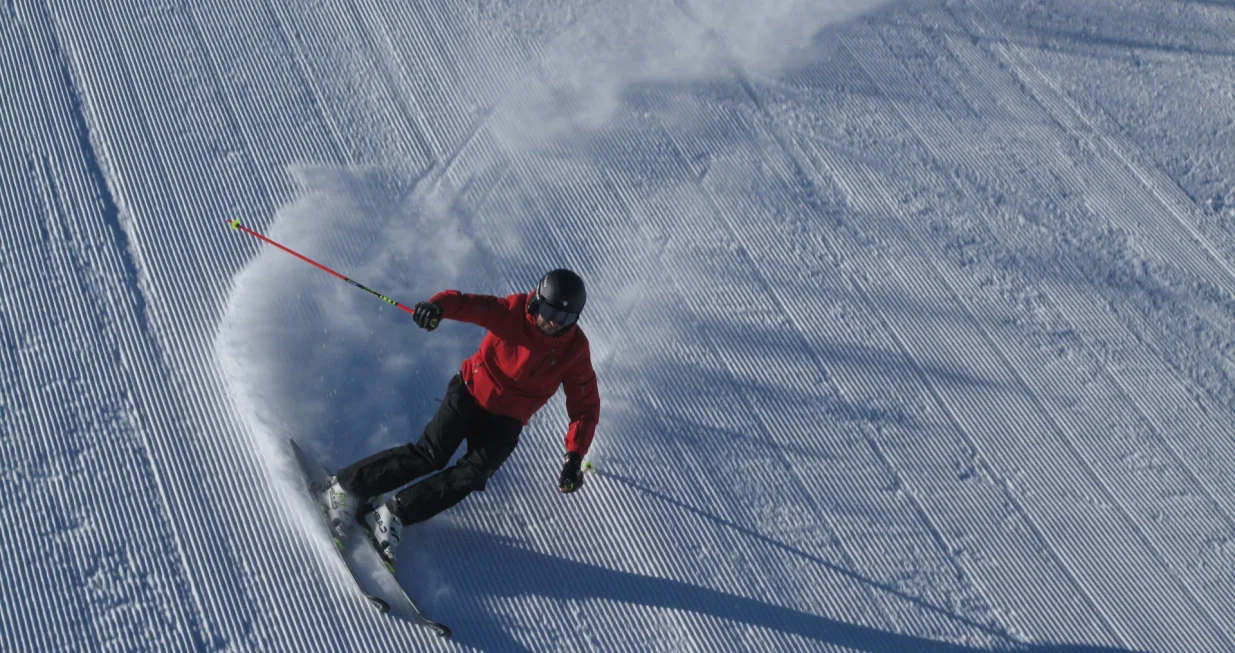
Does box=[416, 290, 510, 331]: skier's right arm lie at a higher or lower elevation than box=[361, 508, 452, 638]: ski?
higher

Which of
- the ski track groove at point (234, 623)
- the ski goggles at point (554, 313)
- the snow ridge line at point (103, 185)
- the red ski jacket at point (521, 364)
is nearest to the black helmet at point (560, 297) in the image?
the ski goggles at point (554, 313)

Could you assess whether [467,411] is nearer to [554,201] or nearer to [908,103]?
[554,201]

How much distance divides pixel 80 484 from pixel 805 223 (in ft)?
11.1

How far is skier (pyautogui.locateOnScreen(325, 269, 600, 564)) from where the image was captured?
319 centimetres

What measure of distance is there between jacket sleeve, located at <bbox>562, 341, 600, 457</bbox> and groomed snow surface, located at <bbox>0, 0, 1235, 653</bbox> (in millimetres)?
454

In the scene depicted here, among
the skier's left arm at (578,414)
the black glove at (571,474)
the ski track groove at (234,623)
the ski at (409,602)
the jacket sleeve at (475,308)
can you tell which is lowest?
the ski track groove at (234,623)

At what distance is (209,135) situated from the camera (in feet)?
14.8

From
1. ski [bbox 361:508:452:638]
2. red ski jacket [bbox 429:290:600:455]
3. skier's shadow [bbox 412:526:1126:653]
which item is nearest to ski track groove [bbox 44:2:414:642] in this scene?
ski [bbox 361:508:452:638]

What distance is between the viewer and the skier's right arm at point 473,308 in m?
3.07

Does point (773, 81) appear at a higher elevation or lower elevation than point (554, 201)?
higher

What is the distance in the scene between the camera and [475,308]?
3.12 metres

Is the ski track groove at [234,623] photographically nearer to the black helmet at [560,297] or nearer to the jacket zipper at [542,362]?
the jacket zipper at [542,362]

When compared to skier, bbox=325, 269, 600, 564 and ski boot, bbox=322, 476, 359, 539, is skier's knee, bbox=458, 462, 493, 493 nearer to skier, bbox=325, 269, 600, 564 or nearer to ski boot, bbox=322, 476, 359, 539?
skier, bbox=325, 269, 600, 564

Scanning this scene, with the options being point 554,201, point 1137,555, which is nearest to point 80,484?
point 554,201
